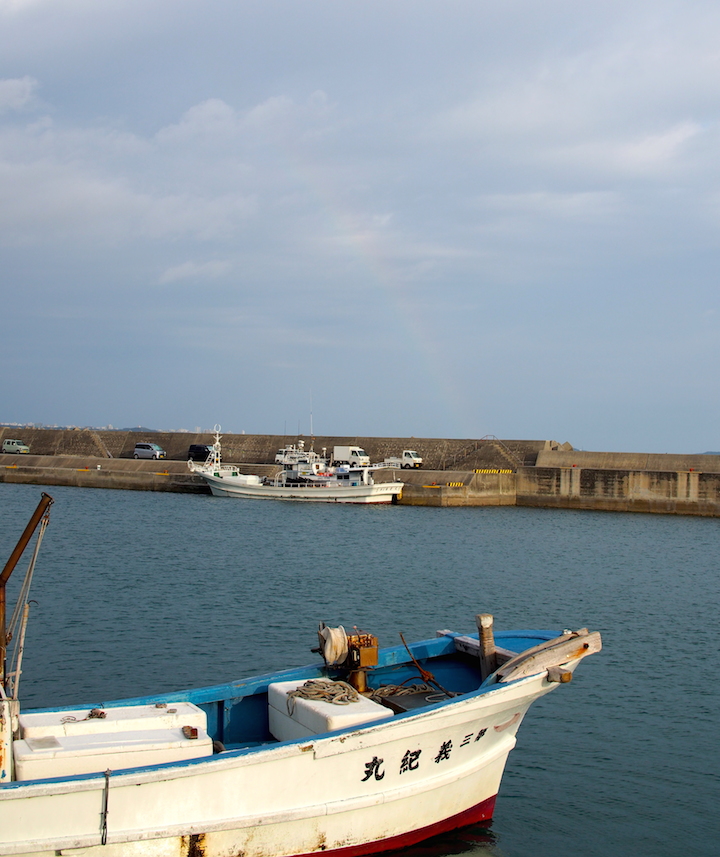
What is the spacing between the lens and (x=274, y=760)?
6336 mm

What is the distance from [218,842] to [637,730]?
6715mm

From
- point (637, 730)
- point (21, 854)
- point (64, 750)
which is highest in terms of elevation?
point (64, 750)

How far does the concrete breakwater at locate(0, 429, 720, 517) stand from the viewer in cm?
4059

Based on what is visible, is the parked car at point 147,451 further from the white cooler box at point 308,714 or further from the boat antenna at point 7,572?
the boat antenna at point 7,572

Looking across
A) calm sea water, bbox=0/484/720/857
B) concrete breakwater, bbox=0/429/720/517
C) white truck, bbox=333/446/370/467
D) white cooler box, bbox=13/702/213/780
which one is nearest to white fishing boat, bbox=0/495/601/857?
white cooler box, bbox=13/702/213/780

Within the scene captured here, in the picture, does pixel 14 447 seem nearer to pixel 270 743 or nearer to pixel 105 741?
pixel 270 743

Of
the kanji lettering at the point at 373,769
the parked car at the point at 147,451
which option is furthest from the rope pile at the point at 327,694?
the parked car at the point at 147,451

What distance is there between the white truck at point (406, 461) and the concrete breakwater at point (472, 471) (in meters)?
1.38

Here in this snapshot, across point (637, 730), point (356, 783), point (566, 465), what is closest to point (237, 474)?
point (566, 465)

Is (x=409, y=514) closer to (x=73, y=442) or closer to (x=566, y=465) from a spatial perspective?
(x=566, y=465)

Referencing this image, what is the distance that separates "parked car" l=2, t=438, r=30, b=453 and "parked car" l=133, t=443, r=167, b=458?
9.53m

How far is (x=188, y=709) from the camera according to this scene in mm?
7258

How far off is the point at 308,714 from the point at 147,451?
5167 cm

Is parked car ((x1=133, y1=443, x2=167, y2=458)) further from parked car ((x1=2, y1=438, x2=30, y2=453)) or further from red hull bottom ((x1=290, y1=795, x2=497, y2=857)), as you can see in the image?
red hull bottom ((x1=290, y1=795, x2=497, y2=857))
